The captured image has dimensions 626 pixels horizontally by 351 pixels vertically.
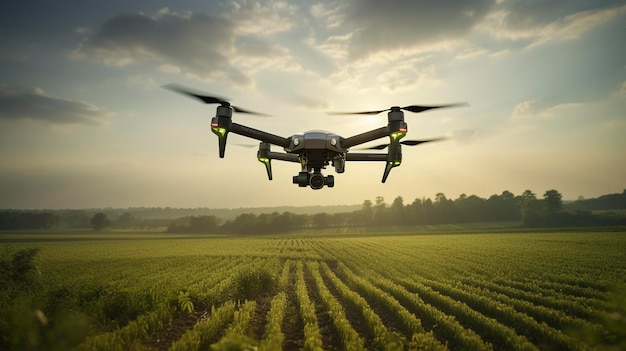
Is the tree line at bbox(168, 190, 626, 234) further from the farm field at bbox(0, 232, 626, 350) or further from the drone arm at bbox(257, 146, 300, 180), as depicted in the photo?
the drone arm at bbox(257, 146, 300, 180)

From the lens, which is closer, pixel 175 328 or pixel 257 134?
pixel 257 134

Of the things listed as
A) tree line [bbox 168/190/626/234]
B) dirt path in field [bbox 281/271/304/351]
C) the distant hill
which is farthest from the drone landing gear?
the distant hill

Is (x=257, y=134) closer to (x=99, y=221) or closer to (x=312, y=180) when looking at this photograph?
(x=312, y=180)

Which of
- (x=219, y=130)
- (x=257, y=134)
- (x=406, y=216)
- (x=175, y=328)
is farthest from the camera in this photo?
(x=406, y=216)

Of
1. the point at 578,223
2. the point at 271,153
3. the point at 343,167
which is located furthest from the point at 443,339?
the point at 578,223

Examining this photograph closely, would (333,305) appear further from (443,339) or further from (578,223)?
(578,223)

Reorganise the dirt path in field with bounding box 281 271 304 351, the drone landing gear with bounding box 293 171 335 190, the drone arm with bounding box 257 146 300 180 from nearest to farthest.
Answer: the drone landing gear with bounding box 293 171 335 190 < the drone arm with bounding box 257 146 300 180 < the dirt path in field with bounding box 281 271 304 351

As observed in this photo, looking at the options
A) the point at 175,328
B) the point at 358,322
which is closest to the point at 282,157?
the point at 175,328

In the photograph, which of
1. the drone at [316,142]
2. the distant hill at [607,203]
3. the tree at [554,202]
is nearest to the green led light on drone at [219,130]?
the drone at [316,142]
